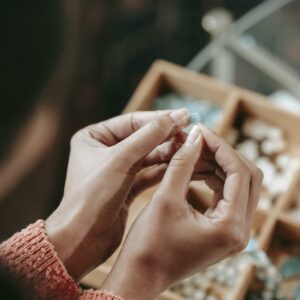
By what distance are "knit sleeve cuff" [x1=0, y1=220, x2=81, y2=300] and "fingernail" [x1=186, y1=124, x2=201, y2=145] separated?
0.24 meters

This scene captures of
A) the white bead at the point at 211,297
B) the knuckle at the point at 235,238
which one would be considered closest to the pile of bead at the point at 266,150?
the white bead at the point at 211,297

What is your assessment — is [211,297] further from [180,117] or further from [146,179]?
[180,117]

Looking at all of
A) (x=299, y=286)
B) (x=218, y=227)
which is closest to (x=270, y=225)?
(x=299, y=286)

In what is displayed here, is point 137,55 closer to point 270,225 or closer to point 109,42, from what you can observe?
point 109,42

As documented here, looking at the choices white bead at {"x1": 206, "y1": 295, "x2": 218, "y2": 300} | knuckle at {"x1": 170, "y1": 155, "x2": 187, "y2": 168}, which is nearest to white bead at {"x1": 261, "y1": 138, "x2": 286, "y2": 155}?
white bead at {"x1": 206, "y1": 295, "x2": 218, "y2": 300}

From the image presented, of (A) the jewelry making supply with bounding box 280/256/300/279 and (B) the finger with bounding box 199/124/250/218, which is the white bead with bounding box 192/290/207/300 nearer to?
(A) the jewelry making supply with bounding box 280/256/300/279

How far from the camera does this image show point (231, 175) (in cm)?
76

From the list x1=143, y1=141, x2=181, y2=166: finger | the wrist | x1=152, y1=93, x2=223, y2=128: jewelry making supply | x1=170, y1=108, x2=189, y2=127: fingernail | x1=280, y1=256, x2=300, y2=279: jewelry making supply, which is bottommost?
x1=280, y1=256, x2=300, y2=279: jewelry making supply

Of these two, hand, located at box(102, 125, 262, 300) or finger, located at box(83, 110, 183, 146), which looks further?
finger, located at box(83, 110, 183, 146)

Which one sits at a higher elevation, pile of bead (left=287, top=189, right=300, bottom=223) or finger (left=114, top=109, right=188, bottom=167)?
finger (left=114, top=109, right=188, bottom=167)

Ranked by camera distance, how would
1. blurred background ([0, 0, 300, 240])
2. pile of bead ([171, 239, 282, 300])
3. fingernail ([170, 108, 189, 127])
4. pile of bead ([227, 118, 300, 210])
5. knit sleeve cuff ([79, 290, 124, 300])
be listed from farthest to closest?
blurred background ([0, 0, 300, 240]) < pile of bead ([227, 118, 300, 210]) < pile of bead ([171, 239, 282, 300]) < fingernail ([170, 108, 189, 127]) < knit sleeve cuff ([79, 290, 124, 300])

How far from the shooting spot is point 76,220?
2.56 feet

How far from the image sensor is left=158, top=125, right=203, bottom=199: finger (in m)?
0.72

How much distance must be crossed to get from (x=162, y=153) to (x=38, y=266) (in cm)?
27
